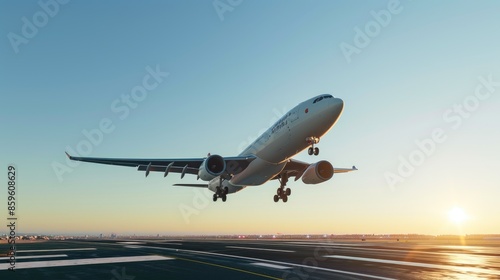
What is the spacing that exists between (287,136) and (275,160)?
4.52m

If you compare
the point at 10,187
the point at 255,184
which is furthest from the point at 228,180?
the point at 10,187

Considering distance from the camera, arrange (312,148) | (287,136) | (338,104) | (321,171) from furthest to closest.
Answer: (321,171)
(287,136)
(312,148)
(338,104)

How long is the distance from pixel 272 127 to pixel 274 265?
→ 19668 mm

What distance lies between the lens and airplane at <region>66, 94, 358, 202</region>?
31.4 metres

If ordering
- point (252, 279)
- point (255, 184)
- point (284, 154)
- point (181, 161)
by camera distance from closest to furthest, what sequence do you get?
1. point (252, 279)
2. point (284, 154)
3. point (181, 161)
4. point (255, 184)

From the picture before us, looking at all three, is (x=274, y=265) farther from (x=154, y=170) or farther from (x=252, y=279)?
(x=154, y=170)

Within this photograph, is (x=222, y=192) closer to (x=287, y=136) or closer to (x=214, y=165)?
(x=214, y=165)

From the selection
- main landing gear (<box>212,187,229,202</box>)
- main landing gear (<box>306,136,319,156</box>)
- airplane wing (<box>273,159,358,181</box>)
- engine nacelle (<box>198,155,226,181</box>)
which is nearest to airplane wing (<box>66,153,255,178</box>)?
engine nacelle (<box>198,155,226,181</box>)

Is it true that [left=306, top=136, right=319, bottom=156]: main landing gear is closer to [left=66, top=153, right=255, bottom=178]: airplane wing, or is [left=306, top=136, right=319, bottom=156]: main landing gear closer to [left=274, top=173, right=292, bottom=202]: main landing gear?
[left=66, top=153, right=255, bottom=178]: airplane wing

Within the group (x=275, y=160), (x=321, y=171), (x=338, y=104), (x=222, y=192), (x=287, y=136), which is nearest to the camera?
(x=338, y=104)

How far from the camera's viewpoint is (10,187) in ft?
81.1

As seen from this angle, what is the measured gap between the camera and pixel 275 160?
3781 centimetres

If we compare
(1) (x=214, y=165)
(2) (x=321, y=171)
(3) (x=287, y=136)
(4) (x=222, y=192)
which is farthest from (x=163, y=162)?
(2) (x=321, y=171)

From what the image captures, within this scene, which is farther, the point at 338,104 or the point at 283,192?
the point at 283,192
